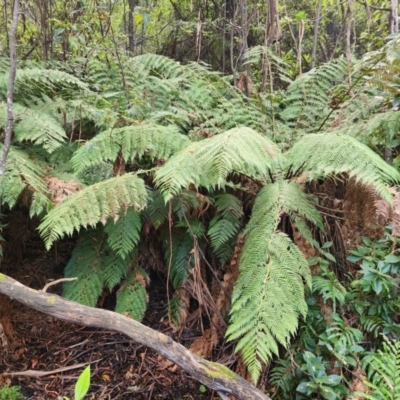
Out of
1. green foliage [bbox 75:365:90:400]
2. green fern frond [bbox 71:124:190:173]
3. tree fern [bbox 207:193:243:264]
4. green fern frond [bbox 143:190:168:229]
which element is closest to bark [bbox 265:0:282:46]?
green fern frond [bbox 71:124:190:173]

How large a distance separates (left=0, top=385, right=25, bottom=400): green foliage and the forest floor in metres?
0.04

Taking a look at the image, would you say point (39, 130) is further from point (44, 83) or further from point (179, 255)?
point (179, 255)

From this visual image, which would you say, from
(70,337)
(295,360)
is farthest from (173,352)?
(70,337)

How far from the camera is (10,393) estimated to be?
1641 mm

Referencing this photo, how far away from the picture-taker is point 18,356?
1849 millimetres

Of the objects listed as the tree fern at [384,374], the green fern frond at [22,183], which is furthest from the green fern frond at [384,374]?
the green fern frond at [22,183]

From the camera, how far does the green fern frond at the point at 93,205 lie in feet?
5.17

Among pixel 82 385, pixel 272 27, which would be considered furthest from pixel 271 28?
pixel 82 385

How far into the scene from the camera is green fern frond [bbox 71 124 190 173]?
191 centimetres

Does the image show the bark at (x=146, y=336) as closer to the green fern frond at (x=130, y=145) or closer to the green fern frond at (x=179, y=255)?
the green fern frond at (x=179, y=255)

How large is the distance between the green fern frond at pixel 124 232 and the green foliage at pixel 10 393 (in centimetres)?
74

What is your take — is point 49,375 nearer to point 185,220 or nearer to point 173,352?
point 173,352

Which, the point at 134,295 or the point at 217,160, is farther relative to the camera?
the point at 134,295

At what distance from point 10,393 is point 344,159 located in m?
1.76
